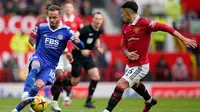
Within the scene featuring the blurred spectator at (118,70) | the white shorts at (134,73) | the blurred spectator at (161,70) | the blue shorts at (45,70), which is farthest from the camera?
the blurred spectator at (161,70)

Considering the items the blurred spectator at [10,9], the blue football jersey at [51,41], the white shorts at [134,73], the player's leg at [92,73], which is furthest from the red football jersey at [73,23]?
the blurred spectator at [10,9]

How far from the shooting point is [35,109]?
13.5m

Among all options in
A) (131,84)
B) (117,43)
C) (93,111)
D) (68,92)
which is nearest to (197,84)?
(117,43)

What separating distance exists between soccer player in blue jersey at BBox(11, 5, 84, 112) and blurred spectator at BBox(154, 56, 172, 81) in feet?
41.7

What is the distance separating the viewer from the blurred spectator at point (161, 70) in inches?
1061

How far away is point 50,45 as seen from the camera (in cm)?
1452

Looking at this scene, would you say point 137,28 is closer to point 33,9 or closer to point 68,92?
point 68,92

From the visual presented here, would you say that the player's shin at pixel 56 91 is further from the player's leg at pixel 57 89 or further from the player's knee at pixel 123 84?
the player's knee at pixel 123 84

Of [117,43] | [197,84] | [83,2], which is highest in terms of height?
[83,2]

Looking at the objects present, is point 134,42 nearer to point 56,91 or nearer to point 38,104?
point 38,104

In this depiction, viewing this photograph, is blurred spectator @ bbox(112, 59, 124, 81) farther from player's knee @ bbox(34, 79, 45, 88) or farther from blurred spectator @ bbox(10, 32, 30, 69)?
player's knee @ bbox(34, 79, 45, 88)

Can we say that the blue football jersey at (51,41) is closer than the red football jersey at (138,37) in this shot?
No

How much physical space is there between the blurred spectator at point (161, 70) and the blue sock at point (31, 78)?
13461 mm

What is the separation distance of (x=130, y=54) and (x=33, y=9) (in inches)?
570
